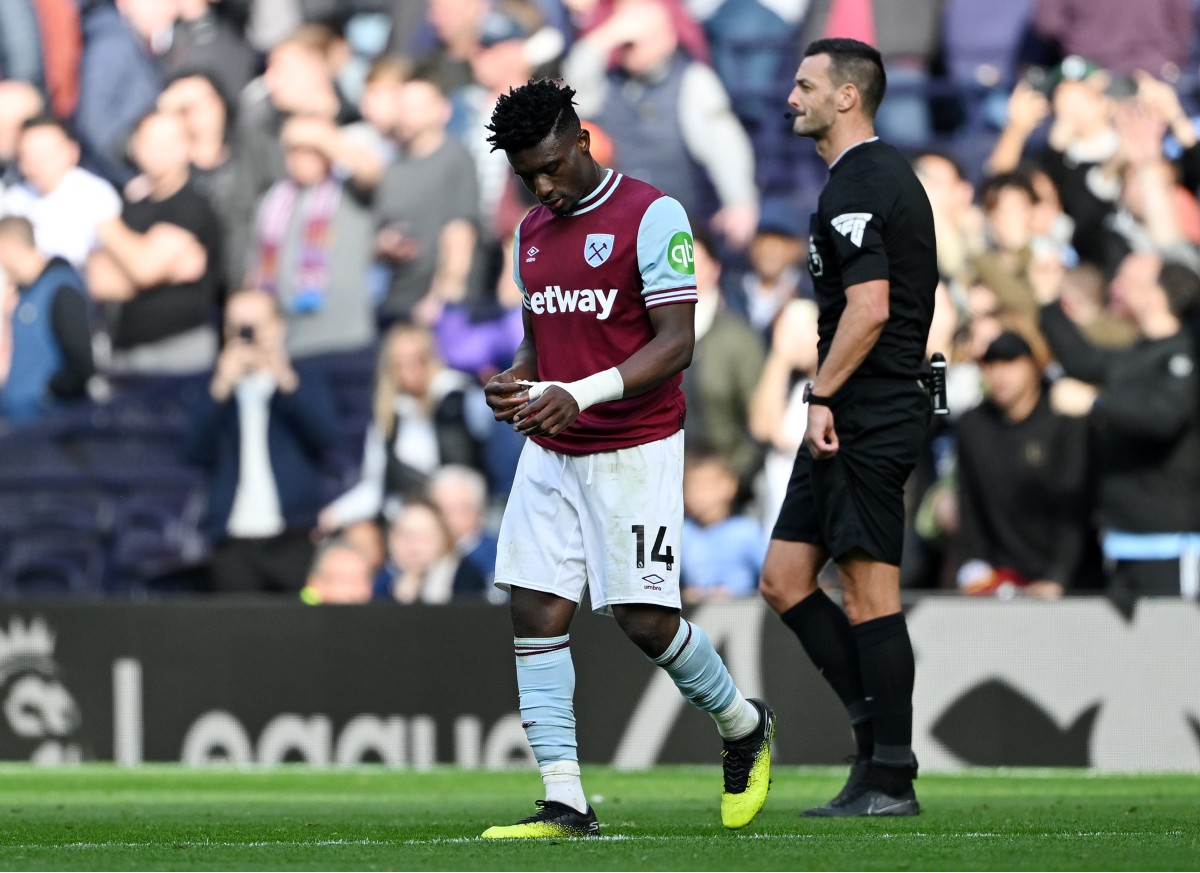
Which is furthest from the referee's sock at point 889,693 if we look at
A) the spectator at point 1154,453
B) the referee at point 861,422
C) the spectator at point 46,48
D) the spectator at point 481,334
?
the spectator at point 46,48

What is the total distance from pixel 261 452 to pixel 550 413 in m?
6.77

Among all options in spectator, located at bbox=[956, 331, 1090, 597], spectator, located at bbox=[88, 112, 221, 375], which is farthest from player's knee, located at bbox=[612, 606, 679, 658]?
spectator, located at bbox=[88, 112, 221, 375]

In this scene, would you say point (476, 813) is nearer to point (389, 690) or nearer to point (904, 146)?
point (389, 690)

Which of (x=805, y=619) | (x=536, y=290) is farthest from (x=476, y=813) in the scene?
(x=536, y=290)

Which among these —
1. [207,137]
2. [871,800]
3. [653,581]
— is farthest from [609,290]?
[207,137]

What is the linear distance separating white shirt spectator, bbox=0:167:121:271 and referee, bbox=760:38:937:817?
24.9 ft

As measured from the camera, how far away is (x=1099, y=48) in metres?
11.7

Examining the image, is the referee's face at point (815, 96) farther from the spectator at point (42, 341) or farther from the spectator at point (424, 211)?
the spectator at point (42, 341)

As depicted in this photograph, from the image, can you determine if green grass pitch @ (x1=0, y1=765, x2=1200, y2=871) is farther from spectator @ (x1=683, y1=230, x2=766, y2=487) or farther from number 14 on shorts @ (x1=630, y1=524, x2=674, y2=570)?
spectator @ (x1=683, y1=230, x2=766, y2=487)

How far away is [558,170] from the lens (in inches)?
218

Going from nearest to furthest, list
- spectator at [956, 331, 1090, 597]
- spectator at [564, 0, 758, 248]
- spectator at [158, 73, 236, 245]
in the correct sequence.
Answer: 1. spectator at [956, 331, 1090, 597]
2. spectator at [564, 0, 758, 248]
3. spectator at [158, 73, 236, 245]

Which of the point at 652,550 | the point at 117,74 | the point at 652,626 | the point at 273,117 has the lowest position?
the point at 652,626

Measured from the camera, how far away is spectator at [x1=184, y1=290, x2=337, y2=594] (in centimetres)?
1164

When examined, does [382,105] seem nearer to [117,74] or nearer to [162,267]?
[162,267]
